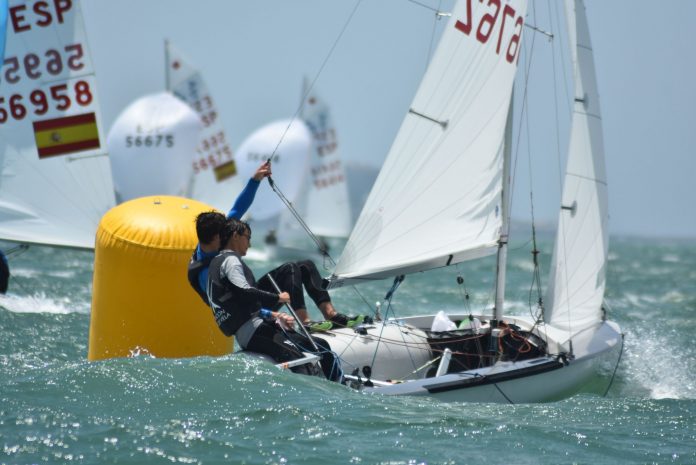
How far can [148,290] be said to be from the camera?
5.84 metres

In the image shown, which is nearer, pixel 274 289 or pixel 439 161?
pixel 274 289

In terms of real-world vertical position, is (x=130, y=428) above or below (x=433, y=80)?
below

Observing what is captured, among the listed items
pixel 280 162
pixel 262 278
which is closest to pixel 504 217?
pixel 262 278

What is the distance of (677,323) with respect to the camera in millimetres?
12648

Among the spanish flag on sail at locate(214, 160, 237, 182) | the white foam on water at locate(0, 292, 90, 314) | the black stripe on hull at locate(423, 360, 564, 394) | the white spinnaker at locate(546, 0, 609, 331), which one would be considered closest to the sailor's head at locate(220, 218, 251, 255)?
the black stripe on hull at locate(423, 360, 564, 394)

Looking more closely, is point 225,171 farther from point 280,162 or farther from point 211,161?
point 280,162

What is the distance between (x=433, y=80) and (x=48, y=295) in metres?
6.99

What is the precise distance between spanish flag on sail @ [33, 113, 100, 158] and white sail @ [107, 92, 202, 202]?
1112cm

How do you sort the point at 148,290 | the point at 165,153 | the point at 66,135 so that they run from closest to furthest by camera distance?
the point at 148,290
the point at 66,135
the point at 165,153

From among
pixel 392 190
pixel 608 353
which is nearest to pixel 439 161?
pixel 392 190

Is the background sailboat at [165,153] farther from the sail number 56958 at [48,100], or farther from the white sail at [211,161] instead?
the sail number 56958 at [48,100]

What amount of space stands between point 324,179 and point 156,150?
33.7ft

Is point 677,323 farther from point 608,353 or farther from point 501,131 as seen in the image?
point 501,131

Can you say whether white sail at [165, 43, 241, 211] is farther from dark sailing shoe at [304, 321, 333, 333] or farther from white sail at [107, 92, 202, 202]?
dark sailing shoe at [304, 321, 333, 333]
